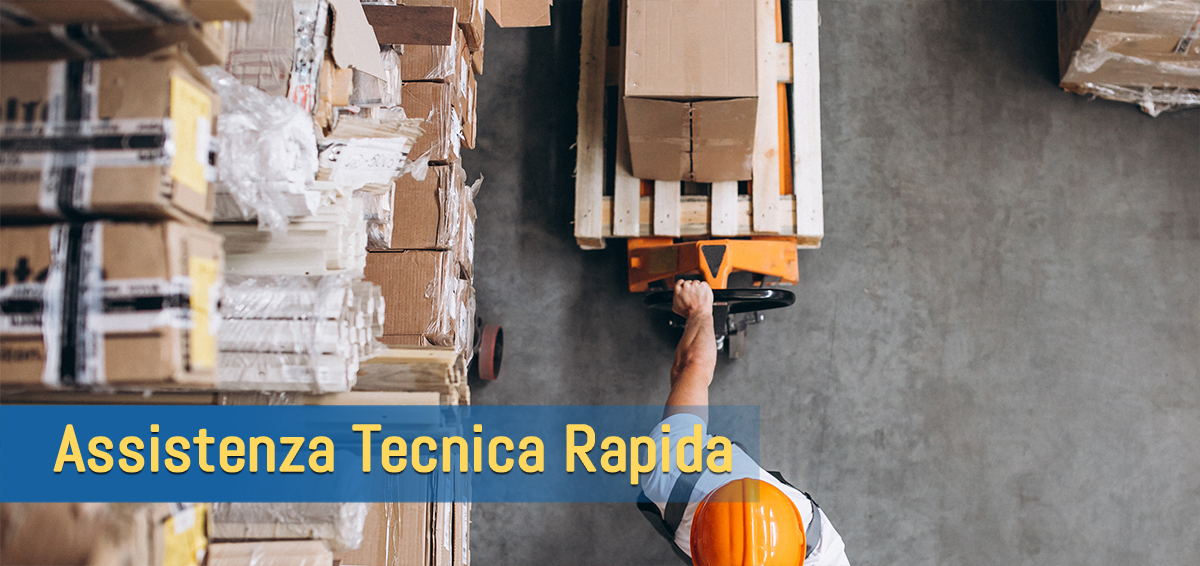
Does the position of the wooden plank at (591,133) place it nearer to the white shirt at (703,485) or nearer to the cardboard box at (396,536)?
the white shirt at (703,485)

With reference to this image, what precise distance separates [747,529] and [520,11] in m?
2.17

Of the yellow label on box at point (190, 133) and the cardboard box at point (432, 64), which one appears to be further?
the cardboard box at point (432, 64)

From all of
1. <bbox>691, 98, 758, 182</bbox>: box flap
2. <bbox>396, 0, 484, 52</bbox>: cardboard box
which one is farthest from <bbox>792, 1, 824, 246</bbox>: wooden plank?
<bbox>396, 0, 484, 52</bbox>: cardboard box

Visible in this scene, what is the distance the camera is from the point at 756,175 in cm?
296

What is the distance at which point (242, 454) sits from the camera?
1.44m

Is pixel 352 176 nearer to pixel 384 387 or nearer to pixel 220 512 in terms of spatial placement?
pixel 384 387

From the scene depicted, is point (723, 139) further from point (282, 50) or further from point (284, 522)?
point (284, 522)

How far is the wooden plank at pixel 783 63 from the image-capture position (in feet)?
9.98

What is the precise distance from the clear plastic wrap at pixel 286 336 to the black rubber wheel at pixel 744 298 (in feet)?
5.03

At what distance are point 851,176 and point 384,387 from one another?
8.89ft

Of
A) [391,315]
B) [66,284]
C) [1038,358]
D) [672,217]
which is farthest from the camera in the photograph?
[1038,358]

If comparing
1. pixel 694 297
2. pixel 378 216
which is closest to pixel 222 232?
pixel 378 216

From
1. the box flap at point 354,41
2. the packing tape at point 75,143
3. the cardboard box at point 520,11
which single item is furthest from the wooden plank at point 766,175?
the packing tape at point 75,143

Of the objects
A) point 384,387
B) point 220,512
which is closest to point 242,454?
point 220,512
